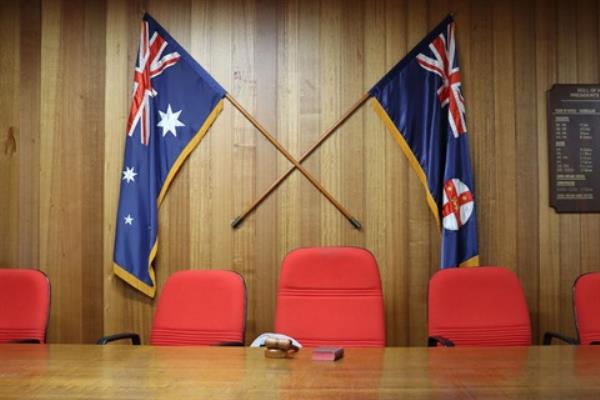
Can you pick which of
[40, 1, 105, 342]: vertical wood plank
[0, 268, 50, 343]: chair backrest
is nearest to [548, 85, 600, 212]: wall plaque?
[40, 1, 105, 342]: vertical wood plank

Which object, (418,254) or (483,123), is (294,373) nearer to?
(418,254)

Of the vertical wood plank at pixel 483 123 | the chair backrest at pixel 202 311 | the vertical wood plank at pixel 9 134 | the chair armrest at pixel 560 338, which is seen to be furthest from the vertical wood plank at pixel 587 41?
the vertical wood plank at pixel 9 134

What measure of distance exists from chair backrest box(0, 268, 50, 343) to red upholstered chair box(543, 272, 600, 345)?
8.58 feet

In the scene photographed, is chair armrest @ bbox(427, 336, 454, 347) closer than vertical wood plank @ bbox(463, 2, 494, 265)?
Yes

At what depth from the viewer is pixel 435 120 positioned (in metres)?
3.37

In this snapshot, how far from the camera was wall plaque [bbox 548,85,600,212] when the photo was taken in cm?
340

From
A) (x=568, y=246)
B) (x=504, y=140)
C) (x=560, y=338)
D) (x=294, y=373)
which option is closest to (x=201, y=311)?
(x=294, y=373)

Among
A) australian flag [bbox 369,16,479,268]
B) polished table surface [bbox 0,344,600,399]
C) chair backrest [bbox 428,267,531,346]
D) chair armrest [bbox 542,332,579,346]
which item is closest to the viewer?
polished table surface [bbox 0,344,600,399]

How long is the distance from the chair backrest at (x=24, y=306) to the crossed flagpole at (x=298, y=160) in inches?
44.1

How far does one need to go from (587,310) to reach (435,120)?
135 centimetres

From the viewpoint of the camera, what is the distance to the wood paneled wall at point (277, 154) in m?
3.40

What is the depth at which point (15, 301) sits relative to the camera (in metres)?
2.90

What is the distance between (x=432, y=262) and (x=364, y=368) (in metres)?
1.68

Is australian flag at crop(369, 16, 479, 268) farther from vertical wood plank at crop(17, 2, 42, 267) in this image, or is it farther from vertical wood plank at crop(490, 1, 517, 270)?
vertical wood plank at crop(17, 2, 42, 267)
